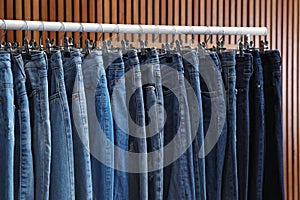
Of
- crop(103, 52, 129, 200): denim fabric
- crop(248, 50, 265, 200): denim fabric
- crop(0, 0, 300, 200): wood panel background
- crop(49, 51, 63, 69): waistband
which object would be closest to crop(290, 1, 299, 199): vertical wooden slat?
crop(0, 0, 300, 200): wood panel background

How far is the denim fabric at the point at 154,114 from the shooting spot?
7.55 feet

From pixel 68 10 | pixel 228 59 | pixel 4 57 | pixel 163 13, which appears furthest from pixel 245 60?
pixel 4 57

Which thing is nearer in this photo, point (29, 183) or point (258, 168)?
point (29, 183)

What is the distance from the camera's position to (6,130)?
201 centimetres

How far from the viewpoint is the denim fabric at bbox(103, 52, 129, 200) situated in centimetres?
225

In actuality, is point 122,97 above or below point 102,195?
above

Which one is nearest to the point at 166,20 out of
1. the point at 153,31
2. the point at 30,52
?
the point at 153,31

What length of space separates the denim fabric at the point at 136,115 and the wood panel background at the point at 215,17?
50 cm

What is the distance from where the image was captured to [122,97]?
88.4 inches

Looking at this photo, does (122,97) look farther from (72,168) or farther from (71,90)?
(72,168)

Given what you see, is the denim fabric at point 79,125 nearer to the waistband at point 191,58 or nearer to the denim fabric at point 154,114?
the denim fabric at point 154,114

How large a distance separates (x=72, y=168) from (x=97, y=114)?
25 cm

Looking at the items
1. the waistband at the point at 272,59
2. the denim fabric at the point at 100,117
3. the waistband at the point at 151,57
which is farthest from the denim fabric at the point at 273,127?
the denim fabric at the point at 100,117

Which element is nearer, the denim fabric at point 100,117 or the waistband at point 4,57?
the waistband at point 4,57
